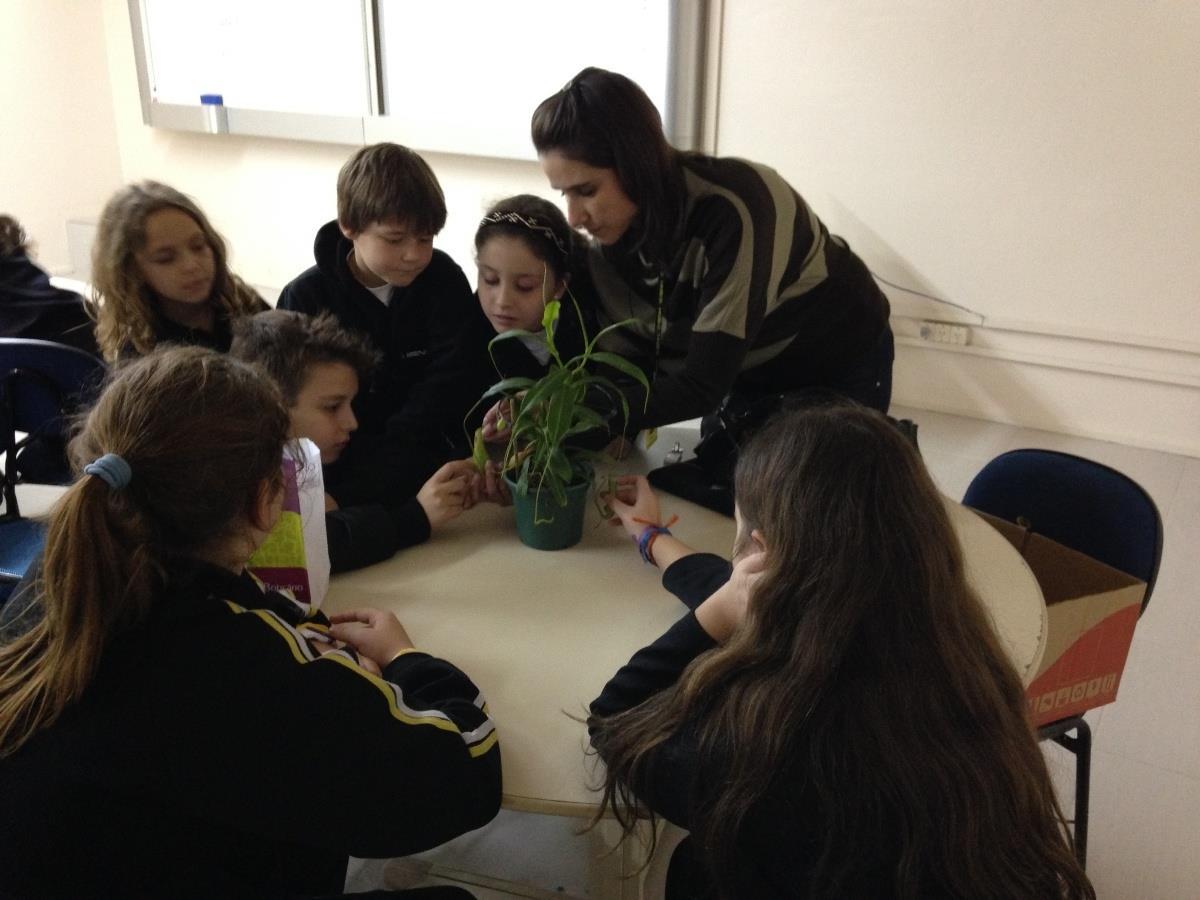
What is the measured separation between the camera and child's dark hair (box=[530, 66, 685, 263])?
152 centimetres

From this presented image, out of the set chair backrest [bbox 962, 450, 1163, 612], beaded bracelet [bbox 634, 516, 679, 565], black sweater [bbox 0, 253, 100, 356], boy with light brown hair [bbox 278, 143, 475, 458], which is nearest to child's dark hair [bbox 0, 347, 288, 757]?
beaded bracelet [bbox 634, 516, 679, 565]

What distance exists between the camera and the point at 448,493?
1.45 meters

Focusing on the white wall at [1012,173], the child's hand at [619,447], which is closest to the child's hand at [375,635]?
the child's hand at [619,447]

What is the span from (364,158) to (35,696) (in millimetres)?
1247

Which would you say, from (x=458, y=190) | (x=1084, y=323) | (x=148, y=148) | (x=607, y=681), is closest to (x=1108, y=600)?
(x=607, y=681)

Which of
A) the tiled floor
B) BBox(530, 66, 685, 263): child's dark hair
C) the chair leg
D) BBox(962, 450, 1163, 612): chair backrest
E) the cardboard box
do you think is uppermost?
BBox(530, 66, 685, 263): child's dark hair

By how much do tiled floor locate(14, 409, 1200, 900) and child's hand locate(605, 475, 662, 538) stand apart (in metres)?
0.42

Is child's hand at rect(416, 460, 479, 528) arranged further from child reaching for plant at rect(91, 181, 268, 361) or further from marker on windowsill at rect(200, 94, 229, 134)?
marker on windowsill at rect(200, 94, 229, 134)

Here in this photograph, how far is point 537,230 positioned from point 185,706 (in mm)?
1162

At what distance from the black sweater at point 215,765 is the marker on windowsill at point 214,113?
179 inches

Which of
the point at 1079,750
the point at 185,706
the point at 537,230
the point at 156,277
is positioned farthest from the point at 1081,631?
the point at 156,277

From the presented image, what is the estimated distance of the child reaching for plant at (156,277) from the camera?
6.35 feet

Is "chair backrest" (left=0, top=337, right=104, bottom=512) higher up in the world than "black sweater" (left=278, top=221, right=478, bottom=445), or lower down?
lower down

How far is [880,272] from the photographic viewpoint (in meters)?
3.63
